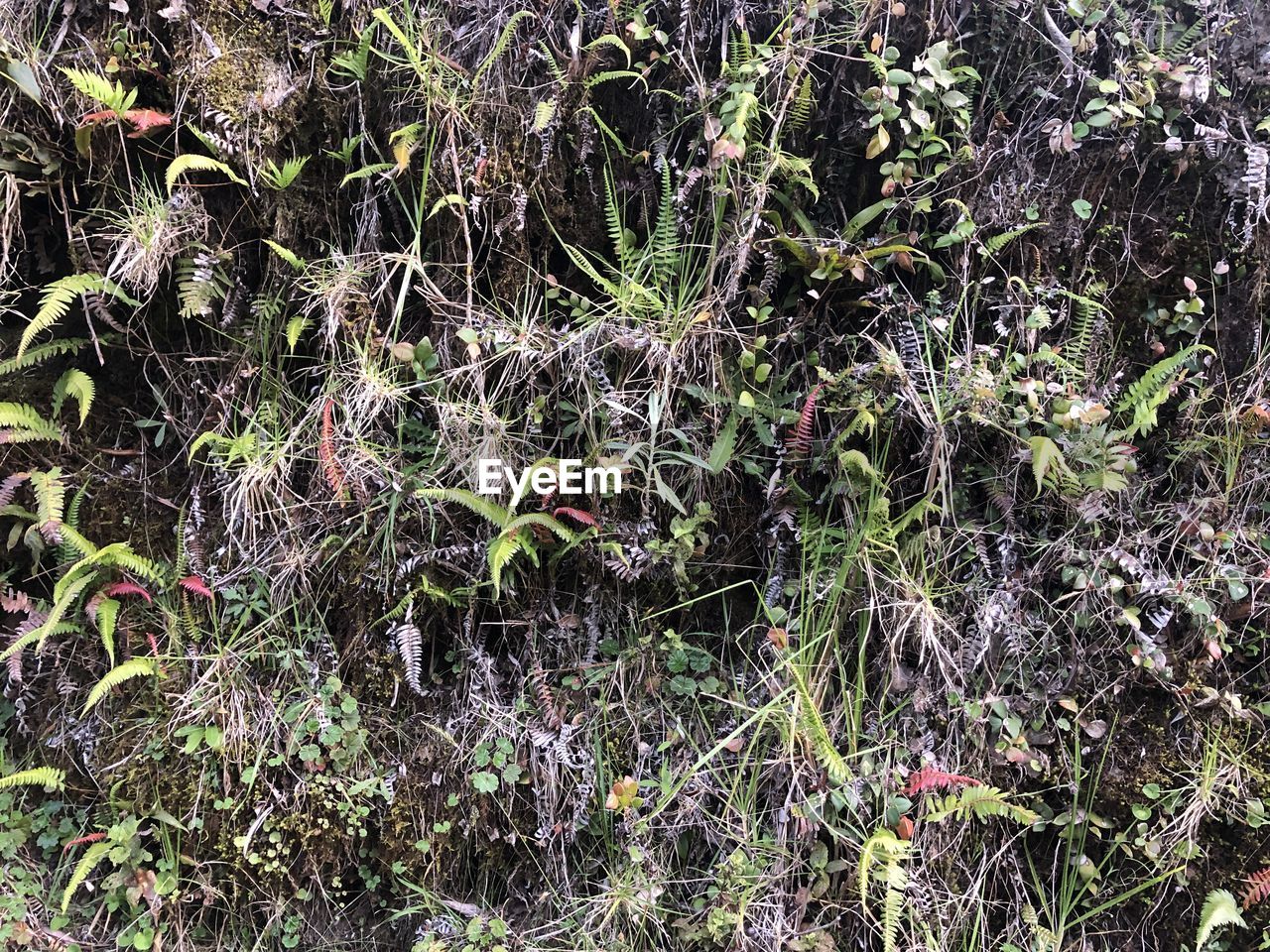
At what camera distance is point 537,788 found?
7.17ft

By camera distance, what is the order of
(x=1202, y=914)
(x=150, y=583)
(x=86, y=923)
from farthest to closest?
(x=150, y=583)
(x=86, y=923)
(x=1202, y=914)

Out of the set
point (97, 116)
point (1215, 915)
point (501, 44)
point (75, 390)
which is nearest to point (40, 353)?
point (75, 390)

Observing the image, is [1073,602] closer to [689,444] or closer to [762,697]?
[762,697]

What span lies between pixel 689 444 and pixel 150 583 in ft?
6.00

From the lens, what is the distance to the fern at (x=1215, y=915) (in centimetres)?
196

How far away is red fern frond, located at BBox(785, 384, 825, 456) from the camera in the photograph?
224 cm

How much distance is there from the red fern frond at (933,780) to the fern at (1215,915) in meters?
0.68

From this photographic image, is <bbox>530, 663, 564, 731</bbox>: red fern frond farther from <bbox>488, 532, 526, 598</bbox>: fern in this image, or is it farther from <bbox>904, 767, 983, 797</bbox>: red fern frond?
<bbox>904, 767, 983, 797</bbox>: red fern frond

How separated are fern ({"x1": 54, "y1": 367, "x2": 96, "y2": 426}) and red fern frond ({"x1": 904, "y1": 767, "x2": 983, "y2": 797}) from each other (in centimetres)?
278

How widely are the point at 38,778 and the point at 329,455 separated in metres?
1.35

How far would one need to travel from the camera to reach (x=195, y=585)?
2.26 meters

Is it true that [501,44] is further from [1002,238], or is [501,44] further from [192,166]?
[1002,238]

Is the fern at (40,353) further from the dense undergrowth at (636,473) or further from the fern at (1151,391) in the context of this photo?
the fern at (1151,391)

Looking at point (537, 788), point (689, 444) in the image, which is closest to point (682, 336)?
point (689, 444)
